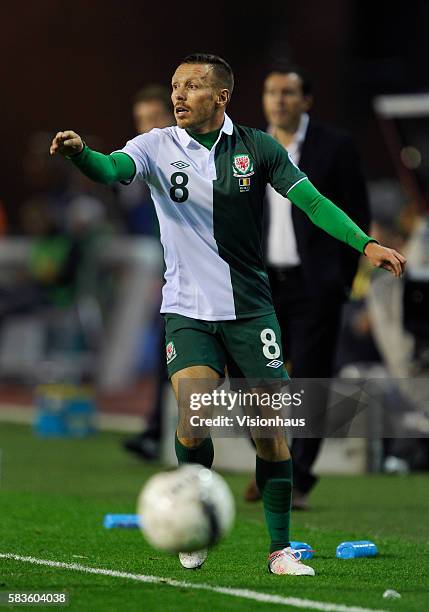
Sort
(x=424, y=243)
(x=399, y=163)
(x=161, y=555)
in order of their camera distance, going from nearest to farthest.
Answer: (x=161, y=555), (x=424, y=243), (x=399, y=163)

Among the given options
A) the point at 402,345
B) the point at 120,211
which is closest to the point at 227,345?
the point at 402,345

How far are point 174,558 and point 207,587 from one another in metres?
1.00

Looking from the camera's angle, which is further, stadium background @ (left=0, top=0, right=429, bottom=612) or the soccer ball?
stadium background @ (left=0, top=0, right=429, bottom=612)

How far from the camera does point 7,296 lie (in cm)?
2053

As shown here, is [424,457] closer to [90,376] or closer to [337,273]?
[337,273]

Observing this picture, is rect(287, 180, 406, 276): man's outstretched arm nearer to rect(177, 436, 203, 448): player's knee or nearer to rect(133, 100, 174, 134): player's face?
rect(177, 436, 203, 448): player's knee

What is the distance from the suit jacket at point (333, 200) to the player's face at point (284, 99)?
0.51 feet

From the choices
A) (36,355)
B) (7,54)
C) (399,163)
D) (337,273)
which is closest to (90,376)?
(36,355)

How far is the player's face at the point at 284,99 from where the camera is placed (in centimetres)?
955

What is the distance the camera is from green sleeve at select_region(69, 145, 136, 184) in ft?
21.6

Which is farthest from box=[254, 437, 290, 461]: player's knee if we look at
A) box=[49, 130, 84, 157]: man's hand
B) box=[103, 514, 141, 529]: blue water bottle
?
box=[103, 514, 141, 529]: blue water bottle

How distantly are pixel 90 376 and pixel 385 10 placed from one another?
6248 millimetres

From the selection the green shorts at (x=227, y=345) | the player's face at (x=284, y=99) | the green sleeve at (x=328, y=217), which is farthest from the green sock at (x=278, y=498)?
the player's face at (x=284, y=99)

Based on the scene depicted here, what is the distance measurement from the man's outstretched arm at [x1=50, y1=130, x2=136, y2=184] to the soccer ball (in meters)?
1.34
